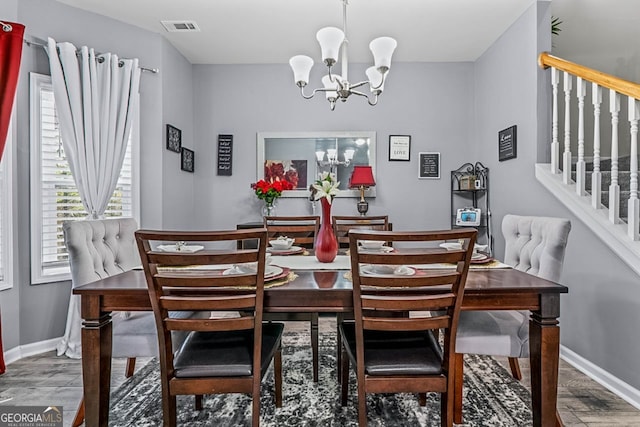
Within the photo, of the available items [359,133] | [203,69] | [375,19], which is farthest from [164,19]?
[359,133]

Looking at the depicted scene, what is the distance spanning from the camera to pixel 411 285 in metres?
1.27

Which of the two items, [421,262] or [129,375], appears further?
[129,375]

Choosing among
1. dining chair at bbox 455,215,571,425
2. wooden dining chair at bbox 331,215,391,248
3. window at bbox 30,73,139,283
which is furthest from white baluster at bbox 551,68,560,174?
window at bbox 30,73,139,283

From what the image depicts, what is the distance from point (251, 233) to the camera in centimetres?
119

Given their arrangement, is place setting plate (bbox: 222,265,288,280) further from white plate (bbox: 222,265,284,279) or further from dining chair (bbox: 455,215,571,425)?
dining chair (bbox: 455,215,571,425)

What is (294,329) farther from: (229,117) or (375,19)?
(375,19)

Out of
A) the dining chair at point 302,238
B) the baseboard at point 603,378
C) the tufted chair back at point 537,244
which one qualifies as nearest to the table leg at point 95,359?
the dining chair at point 302,238

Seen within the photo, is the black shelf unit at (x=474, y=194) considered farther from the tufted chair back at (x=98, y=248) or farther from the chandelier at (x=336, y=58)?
the tufted chair back at (x=98, y=248)

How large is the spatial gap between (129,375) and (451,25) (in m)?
3.68

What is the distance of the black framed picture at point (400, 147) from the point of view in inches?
159

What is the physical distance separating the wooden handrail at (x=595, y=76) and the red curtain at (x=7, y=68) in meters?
3.70

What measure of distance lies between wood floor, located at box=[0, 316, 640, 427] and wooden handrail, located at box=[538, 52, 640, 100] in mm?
1664

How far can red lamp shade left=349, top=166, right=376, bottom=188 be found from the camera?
144 inches

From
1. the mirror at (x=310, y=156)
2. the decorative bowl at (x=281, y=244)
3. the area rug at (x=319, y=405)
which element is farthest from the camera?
the mirror at (x=310, y=156)
